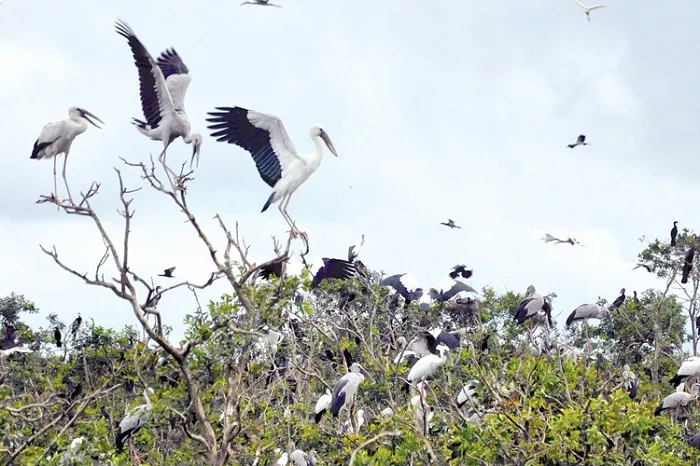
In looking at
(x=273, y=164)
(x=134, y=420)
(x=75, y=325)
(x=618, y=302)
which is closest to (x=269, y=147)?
(x=273, y=164)

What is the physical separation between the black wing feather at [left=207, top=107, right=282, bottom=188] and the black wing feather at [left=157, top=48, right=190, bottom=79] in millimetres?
2562

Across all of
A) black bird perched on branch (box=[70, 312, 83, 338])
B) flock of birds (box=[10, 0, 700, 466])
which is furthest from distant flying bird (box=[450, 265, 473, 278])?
black bird perched on branch (box=[70, 312, 83, 338])

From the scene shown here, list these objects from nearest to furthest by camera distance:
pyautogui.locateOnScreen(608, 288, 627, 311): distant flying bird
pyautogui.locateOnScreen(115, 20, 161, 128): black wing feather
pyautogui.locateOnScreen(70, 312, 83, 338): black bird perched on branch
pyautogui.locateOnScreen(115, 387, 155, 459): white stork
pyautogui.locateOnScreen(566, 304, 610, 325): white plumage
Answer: pyautogui.locateOnScreen(115, 387, 155, 459): white stork, pyautogui.locateOnScreen(115, 20, 161, 128): black wing feather, pyautogui.locateOnScreen(70, 312, 83, 338): black bird perched on branch, pyautogui.locateOnScreen(566, 304, 610, 325): white plumage, pyautogui.locateOnScreen(608, 288, 627, 311): distant flying bird

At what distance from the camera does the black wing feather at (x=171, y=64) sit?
1219 centimetres

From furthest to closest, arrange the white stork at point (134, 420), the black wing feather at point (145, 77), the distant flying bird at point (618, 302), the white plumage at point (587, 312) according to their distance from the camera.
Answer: the distant flying bird at point (618, 302)
the white plumage at point (587, 312)
the black wing feather at point (145, 77)
the white stork at point (134, 420)

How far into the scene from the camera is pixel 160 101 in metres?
11.0

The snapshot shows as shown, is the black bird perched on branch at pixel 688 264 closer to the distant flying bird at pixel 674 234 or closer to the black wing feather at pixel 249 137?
the distant flying bird at pixel 674 234

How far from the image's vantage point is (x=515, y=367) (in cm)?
727

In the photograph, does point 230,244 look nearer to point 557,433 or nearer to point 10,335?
point 557,433

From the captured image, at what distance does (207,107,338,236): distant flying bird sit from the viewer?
9641 mm

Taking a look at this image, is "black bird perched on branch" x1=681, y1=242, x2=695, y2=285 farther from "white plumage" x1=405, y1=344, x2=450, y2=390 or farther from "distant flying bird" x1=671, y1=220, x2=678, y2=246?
"white plumage" x1=405, y1=344, x2=450, y2=390

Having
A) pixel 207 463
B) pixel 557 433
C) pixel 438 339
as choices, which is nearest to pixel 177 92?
pixel 438 339

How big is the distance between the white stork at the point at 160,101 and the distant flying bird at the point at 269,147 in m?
0.94

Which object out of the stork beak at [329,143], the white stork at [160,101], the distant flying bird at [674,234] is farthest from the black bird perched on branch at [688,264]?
the white stork at [160,101]
